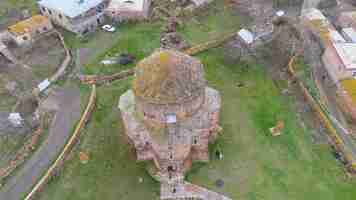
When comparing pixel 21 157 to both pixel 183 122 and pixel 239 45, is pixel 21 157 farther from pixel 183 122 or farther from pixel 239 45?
pixel 239 45

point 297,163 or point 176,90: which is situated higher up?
point 176,90

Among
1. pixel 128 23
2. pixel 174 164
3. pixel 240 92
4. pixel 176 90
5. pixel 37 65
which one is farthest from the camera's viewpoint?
pixel 128 23

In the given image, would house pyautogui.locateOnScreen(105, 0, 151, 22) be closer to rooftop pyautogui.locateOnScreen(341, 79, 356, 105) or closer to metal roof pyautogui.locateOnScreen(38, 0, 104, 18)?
metal roof pyautogui.locateOnScreen(38, 0, 104, 18)

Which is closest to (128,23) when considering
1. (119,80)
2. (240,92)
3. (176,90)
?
(119,80)

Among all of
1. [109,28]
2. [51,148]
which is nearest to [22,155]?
[51,148]

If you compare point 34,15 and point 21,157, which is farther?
point 34,15

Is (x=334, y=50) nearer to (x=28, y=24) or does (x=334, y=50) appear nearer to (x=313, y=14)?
(x=313, y=14)

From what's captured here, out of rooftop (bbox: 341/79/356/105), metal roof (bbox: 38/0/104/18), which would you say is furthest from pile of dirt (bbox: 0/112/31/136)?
rooftop (bbox: 341/79/356/105)

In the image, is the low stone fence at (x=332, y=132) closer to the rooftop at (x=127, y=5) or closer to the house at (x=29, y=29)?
the rooftop at (x=127, y=5)
